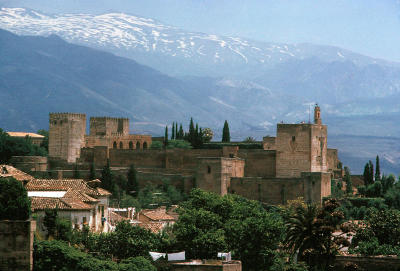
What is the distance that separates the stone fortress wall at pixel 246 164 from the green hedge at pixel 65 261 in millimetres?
40166

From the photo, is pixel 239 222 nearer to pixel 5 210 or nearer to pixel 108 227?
pixel 108 227

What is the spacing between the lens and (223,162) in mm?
79750

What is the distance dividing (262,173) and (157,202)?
33.5 feet

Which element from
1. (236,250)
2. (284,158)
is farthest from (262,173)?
(236,250)

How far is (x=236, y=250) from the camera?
145 ft

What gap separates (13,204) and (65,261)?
478cm

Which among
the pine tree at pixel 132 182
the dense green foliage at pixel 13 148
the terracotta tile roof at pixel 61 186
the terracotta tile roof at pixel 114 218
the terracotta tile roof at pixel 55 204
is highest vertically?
the dense green foliage at pixel 13 148

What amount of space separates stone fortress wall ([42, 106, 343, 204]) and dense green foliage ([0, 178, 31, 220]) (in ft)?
150

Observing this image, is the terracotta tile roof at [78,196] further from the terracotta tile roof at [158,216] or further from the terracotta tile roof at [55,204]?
the terracotta tile roof at [158,216]

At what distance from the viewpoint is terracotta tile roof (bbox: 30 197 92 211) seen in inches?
1681

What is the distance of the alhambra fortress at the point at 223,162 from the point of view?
78812 mm

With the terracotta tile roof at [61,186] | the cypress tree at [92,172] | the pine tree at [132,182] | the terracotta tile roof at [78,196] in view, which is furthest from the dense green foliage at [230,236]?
the pine tree at [132,182]

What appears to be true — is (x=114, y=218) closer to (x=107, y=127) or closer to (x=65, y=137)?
(x=65, y=137)

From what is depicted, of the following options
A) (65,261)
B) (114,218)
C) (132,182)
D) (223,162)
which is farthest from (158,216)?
(65,261)
